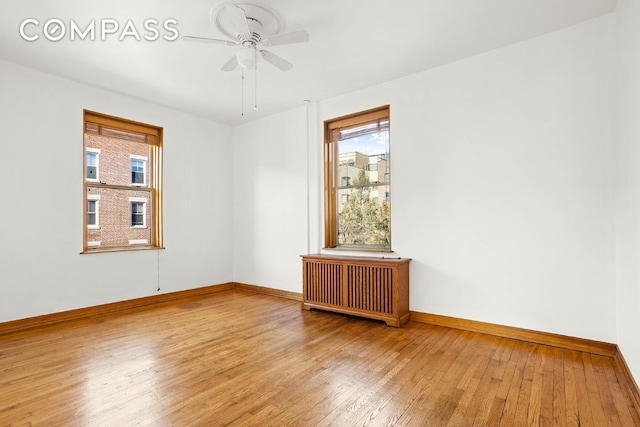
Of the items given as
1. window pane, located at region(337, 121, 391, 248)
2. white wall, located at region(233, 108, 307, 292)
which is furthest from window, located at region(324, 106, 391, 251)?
white wall, located at region(233, 108, 307, 292)

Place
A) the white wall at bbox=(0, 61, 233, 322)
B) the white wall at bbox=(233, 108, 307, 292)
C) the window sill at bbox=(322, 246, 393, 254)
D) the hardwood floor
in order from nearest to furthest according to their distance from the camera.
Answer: the hardwood floor
the white wall at bbox=(0, 61, 233, 322)
the window sill at bbox=(322, 246, 393, 254)
the white wall at bbox=(233, 108, 307, 292)

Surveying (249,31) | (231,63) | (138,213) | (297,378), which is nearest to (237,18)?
(249,31)

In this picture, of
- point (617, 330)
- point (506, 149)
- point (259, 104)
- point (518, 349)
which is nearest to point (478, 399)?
point (518, 349)

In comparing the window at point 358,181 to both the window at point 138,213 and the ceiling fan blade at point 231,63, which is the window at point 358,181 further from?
the window at point 138,213

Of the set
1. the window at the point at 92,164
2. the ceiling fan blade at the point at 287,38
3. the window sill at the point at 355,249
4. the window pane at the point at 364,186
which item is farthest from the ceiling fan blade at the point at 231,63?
the window sill at the point at 355,249

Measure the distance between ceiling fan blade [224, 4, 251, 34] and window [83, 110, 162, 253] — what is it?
2781 mm

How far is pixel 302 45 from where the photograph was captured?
3.40 meters

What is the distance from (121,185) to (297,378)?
13.0ft

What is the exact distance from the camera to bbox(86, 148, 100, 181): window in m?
4.48

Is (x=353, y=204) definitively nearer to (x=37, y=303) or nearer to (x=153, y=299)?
(x=153, y=299)

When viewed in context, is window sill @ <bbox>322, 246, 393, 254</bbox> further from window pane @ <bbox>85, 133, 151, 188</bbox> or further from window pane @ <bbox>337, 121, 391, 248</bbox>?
window pane @ <bbox>85, 133, 151, 188</bbox>

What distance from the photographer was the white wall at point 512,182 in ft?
9.75

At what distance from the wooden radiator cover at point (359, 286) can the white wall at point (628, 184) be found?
191cm

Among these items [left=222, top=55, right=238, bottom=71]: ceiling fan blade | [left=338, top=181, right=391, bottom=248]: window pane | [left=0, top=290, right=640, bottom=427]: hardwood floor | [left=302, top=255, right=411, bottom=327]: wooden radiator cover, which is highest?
[left=222, top=55, right=238, bottom=71]: ceiling fan blade
